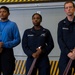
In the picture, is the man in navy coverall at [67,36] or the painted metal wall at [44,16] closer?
the man in navy coverall at [67,36]

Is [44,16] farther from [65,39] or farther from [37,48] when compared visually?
[65,39]

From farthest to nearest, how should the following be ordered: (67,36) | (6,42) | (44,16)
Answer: (44,16) → (6,42) → (67,36)

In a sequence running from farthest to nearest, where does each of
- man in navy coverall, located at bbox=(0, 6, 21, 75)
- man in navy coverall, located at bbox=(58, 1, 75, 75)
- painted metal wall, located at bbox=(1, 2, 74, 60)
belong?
1. painted metal wall, located at bbox=(1, 2, 74, 60)
2. man in navy coverall, located at bbox=(0, 6, 21, 75)
3. man in navy coverall, located at bbox=(58, 1, 75, 75)

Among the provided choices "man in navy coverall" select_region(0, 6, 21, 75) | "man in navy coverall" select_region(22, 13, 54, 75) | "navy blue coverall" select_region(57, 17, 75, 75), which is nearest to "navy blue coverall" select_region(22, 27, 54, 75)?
"man in navy coverall" select_region(22, 13, 54, 75)

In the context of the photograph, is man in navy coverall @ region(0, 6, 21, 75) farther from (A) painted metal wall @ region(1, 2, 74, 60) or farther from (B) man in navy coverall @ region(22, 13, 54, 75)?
(A) painted metal wall @ region(1, 2, 74, 60)

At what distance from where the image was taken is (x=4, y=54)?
4.32m

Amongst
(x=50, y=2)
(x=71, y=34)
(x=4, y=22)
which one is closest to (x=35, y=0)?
(x=50, y=2)

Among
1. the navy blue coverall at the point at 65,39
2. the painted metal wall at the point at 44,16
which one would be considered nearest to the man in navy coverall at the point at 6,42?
the navy blue coverall at the point at 65,39

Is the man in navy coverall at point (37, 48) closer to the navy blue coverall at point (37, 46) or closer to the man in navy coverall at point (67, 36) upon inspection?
the navy blue coverall at point (37, 46)

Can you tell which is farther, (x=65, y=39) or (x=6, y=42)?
(x=6, y=42)

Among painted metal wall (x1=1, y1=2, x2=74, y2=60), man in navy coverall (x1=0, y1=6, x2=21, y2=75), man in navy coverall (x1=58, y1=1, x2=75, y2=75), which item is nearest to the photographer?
man in navy coverall (x1=58, y1=1, x2=75, y2=75)

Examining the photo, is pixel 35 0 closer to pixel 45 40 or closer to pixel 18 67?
pixel 18 67

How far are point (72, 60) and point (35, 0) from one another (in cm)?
304

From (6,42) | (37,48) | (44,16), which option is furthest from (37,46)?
(44,16)
